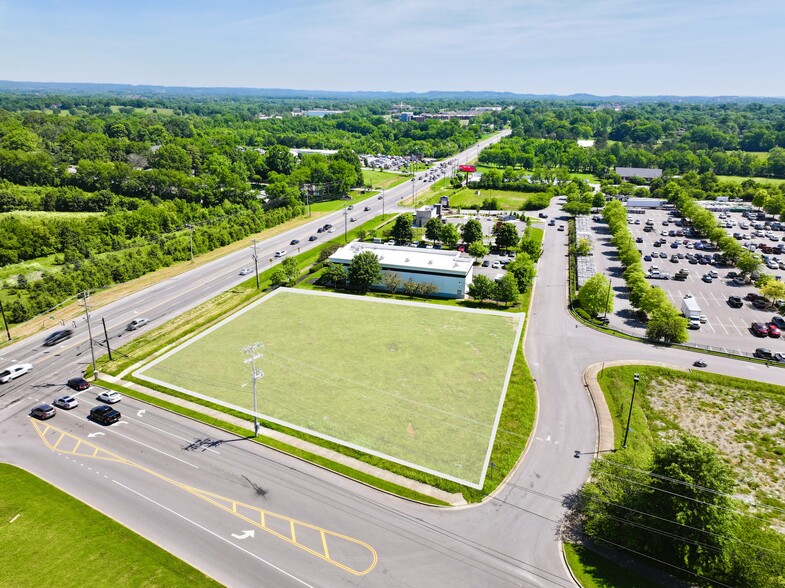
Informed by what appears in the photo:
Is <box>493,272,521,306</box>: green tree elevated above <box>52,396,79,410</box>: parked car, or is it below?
above

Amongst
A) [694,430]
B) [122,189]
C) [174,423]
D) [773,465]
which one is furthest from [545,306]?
[122,189]

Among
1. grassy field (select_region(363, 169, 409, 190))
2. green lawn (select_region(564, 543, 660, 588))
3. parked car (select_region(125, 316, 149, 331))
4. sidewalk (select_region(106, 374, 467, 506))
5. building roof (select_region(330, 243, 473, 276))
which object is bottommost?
sidewalk (select_region(106, 374, 467, 506))

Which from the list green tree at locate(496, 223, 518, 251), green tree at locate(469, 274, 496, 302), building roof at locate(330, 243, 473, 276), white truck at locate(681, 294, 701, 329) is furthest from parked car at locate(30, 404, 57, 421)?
green tree at locate(496, 223, 518, 251)

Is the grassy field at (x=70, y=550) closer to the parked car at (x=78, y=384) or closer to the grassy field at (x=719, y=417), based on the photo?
the parked car at (x=78, y=384)

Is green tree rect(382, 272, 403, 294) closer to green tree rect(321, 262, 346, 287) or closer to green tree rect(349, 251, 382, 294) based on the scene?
green tree rect(349, 251, 382, 294)

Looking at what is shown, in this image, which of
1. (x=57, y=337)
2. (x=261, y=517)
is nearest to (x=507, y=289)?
(x=261, y=517)

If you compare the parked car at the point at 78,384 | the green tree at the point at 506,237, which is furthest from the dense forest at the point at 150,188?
the green tree at the point at 506,237

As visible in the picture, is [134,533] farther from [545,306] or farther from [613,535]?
[545,306]
